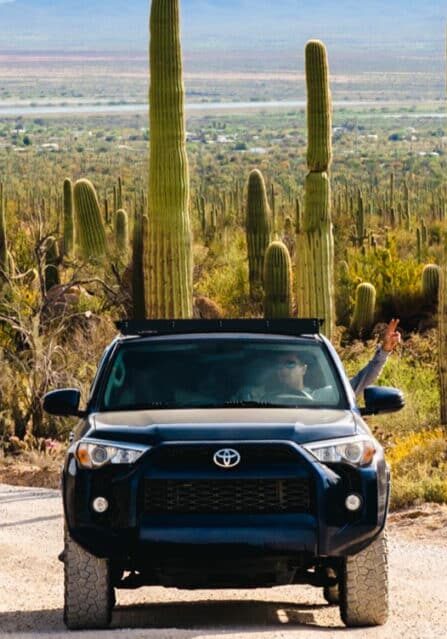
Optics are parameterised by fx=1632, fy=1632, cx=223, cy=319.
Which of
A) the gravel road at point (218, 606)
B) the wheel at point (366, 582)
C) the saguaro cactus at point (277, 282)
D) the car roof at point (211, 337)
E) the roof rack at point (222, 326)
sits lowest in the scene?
the saguaro cactus at point (277, 282)

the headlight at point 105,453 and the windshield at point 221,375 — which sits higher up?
the windshield at point 221,375

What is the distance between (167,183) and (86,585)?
13.4 metres

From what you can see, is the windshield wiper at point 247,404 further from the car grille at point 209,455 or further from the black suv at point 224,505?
the car grille at point 209,455

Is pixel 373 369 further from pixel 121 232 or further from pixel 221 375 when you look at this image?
pixel 121 232

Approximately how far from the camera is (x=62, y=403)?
9477 mm

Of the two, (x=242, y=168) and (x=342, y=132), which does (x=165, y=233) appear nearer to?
(x=242, y=168)

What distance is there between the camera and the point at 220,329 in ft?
33.0

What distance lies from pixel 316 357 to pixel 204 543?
6.13 ft

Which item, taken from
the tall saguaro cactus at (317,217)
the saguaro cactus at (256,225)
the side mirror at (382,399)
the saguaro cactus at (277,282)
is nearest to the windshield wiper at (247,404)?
the side mirror at (382,399)

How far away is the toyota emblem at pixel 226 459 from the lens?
841cm

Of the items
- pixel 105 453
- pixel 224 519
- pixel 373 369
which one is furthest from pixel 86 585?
pixel 373 369

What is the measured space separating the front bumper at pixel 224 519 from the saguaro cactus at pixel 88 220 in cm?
2951

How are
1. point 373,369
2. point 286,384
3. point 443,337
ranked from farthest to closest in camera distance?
point 443,337 < point 373,369 < point 286,384

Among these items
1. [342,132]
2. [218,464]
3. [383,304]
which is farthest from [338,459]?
[342,132]
